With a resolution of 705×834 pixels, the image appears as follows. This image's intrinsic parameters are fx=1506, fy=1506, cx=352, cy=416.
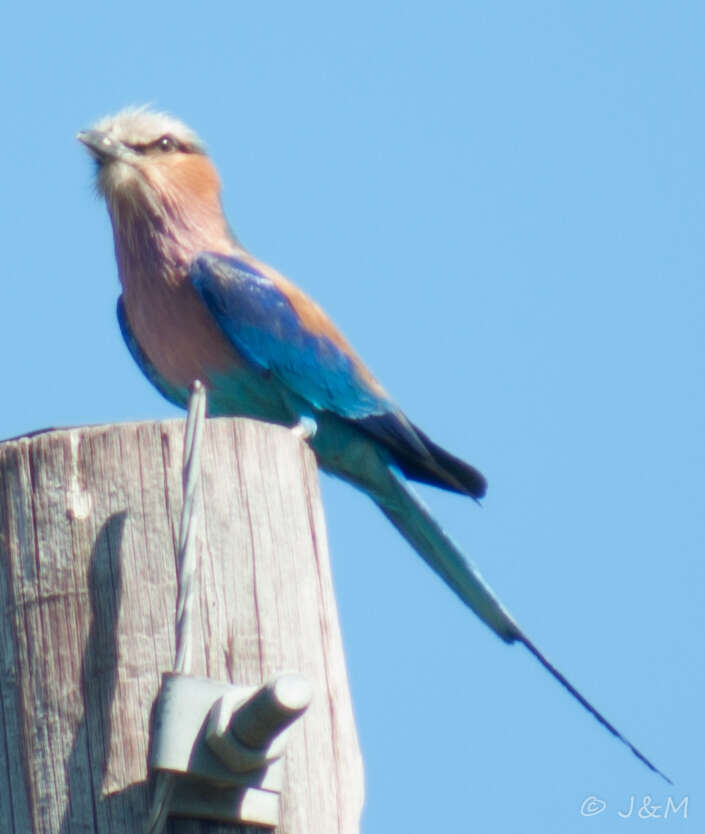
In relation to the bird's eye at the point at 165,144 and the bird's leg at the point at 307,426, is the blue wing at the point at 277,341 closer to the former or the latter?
the bird's leg at the point at 307,426

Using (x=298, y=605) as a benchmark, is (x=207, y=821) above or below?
below

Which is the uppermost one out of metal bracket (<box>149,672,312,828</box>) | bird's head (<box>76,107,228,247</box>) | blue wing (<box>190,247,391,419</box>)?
bird's head (<box>76,107,228,247</box>)

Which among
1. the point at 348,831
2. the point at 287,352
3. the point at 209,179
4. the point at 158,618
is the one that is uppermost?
the point at 209,179

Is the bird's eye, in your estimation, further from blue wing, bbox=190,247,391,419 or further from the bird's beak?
blue wing, bbox=190,247,391,419

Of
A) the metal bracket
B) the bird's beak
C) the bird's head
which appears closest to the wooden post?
the metal bracket

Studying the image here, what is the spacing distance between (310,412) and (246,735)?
2.79m

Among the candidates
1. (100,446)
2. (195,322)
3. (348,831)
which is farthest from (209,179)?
(348,831)

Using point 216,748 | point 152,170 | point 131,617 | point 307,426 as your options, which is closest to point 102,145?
point 152,170

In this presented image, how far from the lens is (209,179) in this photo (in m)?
5.88

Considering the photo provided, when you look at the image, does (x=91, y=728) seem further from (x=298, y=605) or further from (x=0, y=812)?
(x=298, y=605)

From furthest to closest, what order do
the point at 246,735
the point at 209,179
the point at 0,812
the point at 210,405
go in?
1. the point at 209,179
2. the point at 210,405
3. the point at 0,812
4. the point at 246,735

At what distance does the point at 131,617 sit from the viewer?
254cm

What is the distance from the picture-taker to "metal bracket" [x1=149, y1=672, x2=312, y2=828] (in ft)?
7.69

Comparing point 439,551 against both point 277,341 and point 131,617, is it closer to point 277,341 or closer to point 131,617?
point 277,341
